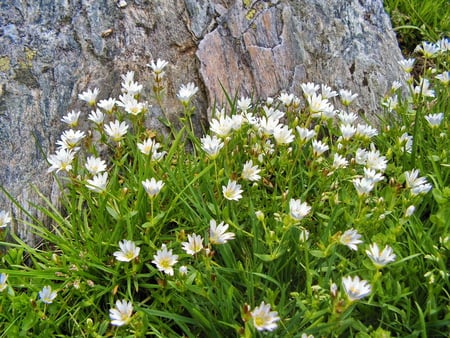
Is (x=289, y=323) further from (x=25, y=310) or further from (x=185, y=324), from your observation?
(x=25, y=310)


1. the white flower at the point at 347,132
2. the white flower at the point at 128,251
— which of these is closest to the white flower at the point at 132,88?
the white flower at the point at 128,251

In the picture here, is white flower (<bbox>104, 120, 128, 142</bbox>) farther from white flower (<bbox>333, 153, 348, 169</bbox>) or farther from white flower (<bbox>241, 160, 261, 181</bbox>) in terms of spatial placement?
white flower (<bbox>333, 153, 348, 169</bbox>)

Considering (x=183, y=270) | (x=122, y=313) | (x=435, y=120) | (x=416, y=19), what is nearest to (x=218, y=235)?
(x=183, y=270)

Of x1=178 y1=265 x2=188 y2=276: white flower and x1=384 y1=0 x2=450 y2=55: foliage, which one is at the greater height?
x1=384 y1=0 x2=450 y2=55: foliage

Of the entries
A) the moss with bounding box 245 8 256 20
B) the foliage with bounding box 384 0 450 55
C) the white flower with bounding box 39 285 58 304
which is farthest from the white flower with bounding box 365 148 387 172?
the foliage with bounding box 384 0 450 55

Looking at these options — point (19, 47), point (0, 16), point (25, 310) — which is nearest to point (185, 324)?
point (25, 310)
